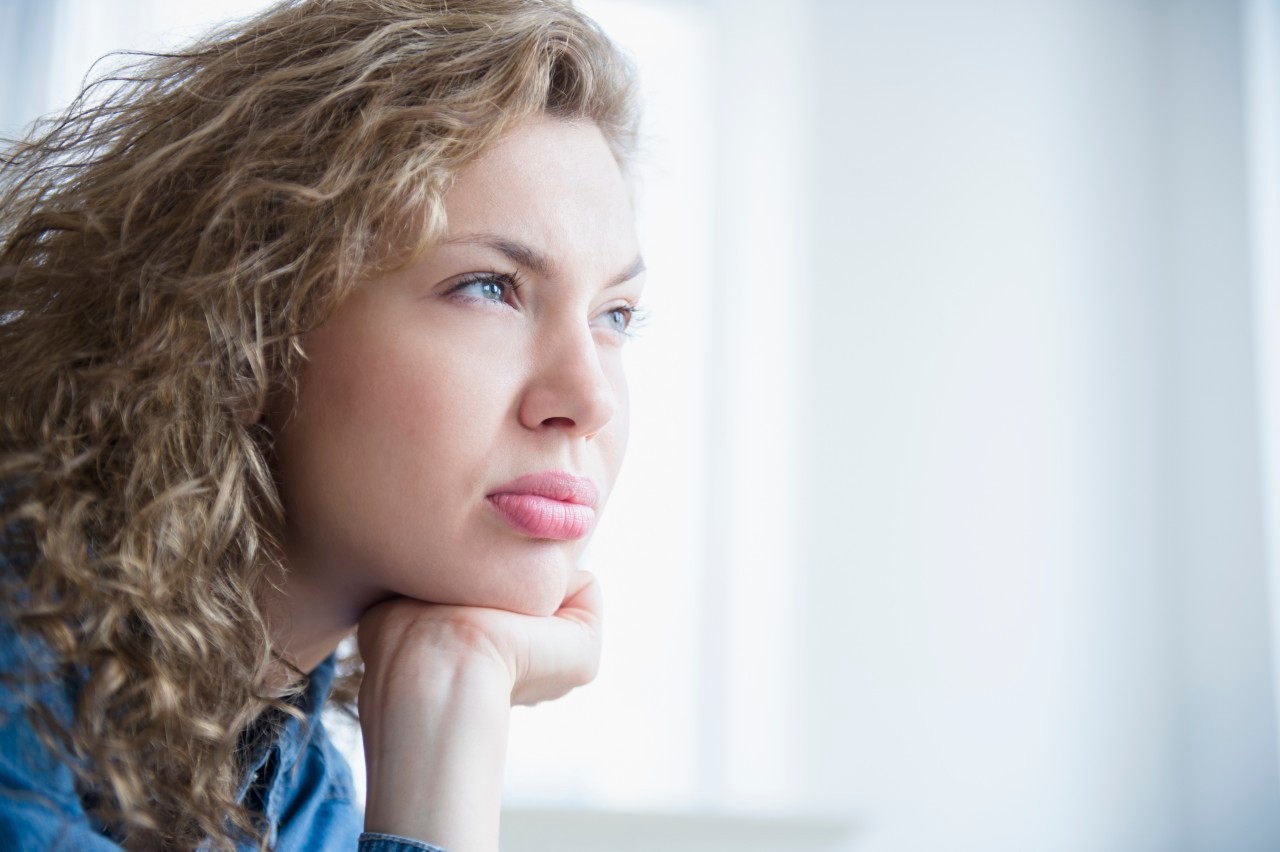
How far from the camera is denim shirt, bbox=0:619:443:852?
661 millimetres

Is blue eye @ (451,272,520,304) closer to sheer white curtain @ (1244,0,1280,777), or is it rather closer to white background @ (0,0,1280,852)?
white background @ (0,0,1280,852)

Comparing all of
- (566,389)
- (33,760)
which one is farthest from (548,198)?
(33,760)

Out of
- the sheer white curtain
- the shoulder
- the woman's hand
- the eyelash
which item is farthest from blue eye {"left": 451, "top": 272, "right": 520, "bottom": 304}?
the sheer white curtain

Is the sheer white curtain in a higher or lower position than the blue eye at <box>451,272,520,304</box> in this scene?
higher

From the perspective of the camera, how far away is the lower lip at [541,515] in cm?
85

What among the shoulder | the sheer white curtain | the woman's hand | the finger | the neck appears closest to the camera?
the shoulder

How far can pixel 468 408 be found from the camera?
2.72 feet

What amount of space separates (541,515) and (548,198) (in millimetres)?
279

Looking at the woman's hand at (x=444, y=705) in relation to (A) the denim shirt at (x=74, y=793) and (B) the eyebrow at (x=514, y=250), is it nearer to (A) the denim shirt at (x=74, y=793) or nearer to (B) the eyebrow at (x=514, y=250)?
(A) the denim shirt at (x=74, y=793)

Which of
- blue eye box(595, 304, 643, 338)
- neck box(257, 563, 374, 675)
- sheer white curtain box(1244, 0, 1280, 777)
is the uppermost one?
sheer white curtain box(1244, 0, 1280, 777)

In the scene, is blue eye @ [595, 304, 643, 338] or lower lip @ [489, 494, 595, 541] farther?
blue eye @ [595, 304, 643, 338]

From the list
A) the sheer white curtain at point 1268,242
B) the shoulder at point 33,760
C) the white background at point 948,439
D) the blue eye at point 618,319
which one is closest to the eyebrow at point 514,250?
the blue eye at point 618,319

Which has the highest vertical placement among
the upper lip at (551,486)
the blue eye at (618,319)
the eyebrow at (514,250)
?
the blue eye at (618,319)

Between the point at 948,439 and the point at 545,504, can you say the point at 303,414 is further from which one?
the point at 948,439
